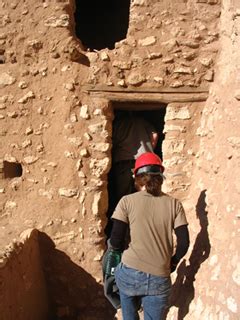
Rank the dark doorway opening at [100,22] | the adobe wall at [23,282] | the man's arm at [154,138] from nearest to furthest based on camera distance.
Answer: the adobe wall at [23,282] < the man's arm at [154,138] < the dark doorway opening at [100,22]

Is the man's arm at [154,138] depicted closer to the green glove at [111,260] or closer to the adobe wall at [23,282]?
the adobe wall at [23,282]

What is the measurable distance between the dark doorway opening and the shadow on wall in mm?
3066

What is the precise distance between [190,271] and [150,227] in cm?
102

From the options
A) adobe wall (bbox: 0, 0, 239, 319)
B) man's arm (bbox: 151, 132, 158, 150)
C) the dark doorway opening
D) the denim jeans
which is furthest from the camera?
the dark doorway opening

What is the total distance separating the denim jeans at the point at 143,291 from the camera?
10.1 feet

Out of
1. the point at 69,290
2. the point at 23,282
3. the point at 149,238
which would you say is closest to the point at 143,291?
the point at 149,238

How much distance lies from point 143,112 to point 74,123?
4.24 ft

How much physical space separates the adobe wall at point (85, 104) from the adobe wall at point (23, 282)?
22 centimetres

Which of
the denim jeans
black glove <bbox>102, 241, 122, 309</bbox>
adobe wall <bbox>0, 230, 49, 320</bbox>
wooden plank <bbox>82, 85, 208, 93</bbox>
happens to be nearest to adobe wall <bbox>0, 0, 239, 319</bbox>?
wooden plank <bbox>82, 85, 208, 93</bbox>

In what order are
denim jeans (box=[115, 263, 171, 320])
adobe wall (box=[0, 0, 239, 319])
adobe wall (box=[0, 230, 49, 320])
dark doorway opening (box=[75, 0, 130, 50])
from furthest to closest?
dark doorway opening (box=[75, 0, 130, 50])
adobe wall (box=[0, 0, 239, 319])
adobe wall (box=[0, 230, 49, 320])
denim jeans (box=[115, 263, 171, 320])

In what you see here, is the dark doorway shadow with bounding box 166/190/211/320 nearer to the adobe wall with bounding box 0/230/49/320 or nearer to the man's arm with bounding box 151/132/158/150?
the man's arm with bounding box 151/132/158/150

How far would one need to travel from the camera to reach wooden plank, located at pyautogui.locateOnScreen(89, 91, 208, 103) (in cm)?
455

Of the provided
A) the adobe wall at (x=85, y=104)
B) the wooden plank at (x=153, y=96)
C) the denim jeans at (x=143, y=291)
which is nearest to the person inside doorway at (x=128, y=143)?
the adobe wall at (x=85, y=104)

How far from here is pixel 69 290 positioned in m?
4.87
